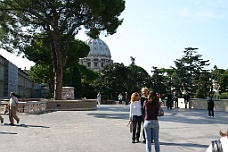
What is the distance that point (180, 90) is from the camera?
2913 inches

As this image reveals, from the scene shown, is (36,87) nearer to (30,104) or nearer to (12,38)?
(12,38)

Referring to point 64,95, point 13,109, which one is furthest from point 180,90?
point 13,109

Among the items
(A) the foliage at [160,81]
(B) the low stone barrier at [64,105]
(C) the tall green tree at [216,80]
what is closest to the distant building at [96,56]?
(A) the foliage at [160,81]

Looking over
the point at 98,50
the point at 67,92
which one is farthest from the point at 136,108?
the point at 98,50

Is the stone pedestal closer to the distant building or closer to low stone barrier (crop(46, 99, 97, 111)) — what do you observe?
low stone barrier (crop(46, 99, 97, 111))

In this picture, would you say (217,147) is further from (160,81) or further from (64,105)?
(160,81)

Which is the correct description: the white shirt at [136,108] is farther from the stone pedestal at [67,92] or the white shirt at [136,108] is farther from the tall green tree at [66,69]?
the tall green tree at [66,69]

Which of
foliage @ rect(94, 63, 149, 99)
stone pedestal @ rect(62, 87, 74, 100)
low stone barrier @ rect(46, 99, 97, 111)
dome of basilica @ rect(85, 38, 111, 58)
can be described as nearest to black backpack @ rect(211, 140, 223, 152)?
low stone barrier @ rect(46, 99, 97, 111)

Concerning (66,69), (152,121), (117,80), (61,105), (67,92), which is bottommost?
(61,105)

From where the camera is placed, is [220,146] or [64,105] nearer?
[220,146]

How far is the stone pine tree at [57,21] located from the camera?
27359 mm

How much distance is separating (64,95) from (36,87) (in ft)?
174

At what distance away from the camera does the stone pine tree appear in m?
27.4

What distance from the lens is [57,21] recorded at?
2867 centimetres
